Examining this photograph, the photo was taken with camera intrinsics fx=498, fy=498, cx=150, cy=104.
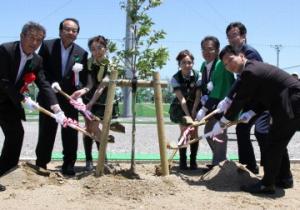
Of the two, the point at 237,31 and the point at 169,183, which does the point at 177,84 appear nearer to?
the point at 237,31

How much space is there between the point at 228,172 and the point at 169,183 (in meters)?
0.88

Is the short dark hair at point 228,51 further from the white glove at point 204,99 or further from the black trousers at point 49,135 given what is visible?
the black trousers at point 49,135

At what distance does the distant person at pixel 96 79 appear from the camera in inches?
256

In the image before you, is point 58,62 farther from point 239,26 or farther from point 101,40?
point 239,26

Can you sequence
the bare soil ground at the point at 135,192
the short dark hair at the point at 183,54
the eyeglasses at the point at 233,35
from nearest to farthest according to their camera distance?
the bare soil ground at the point at 135,192 < the eyeglasses at the point at 233,35 < the short dark hair at the point at 183,54

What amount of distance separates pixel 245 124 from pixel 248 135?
19 cm

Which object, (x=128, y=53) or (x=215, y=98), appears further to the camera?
(x=215, y=98)

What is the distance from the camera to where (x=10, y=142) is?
602 cm

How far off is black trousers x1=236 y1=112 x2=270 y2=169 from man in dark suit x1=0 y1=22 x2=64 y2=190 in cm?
246

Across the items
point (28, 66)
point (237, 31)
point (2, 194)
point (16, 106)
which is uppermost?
point (237, 31)

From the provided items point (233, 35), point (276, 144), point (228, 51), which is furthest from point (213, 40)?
point (276, 144)

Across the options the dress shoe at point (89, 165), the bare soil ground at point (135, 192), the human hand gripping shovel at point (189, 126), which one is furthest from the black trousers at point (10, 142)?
the human hand gripping shovel at point (189, 126)

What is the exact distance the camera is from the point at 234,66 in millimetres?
5688

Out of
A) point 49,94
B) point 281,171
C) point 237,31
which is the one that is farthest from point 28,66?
point 281,171
